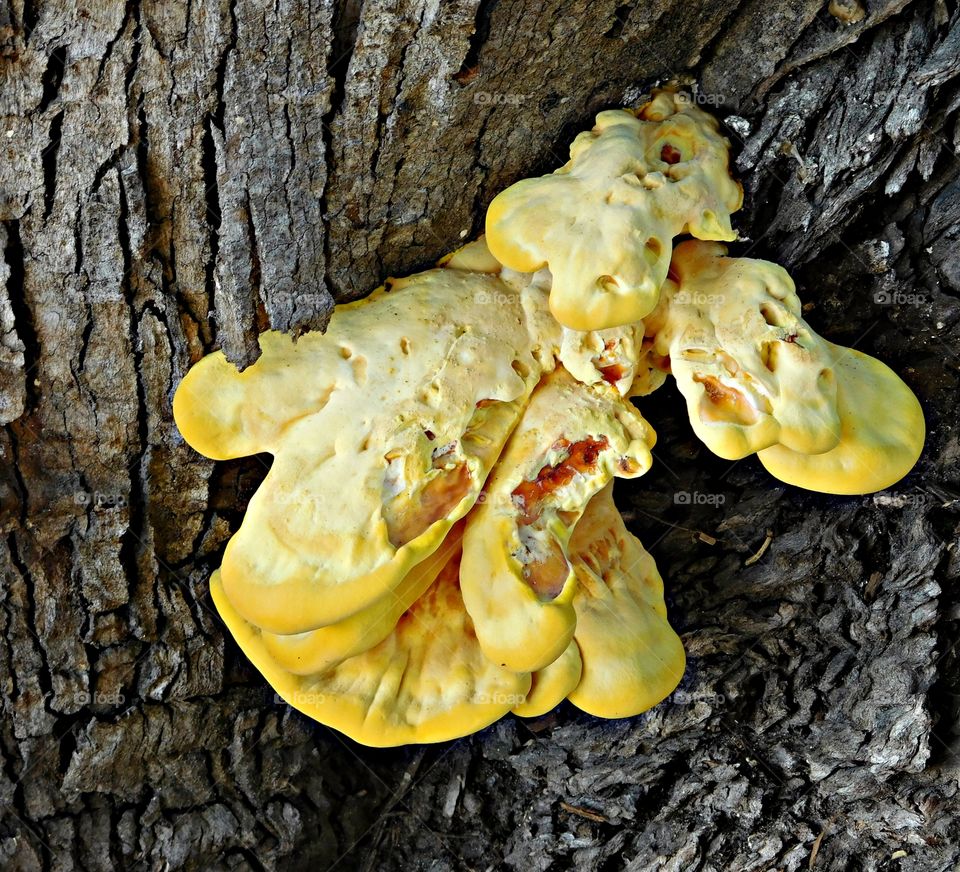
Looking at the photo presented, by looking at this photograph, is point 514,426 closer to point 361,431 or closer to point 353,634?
point 361,431

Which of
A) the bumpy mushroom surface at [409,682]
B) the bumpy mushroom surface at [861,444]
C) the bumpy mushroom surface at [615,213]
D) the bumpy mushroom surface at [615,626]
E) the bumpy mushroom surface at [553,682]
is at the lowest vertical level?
the bumpy mushroom surface at [409,682]

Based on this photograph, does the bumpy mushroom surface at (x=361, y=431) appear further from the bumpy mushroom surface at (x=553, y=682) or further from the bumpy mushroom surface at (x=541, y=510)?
the bumpy mushroom surface at (x=553, y=682)

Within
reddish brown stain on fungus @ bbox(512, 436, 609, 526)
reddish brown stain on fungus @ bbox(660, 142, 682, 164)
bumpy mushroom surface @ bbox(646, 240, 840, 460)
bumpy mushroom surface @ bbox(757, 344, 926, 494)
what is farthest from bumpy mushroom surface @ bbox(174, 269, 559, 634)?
bumpy mushroom surface @ bbox(757, 344, 926, 494)

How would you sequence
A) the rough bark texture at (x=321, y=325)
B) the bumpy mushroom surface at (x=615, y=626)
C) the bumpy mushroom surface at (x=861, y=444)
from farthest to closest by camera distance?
the bumpy mushroom surface at (x=615, y=626)
the bumpy mushroom surface at (x=861, y=444)
the rough bark texture at (x=321, y=325)

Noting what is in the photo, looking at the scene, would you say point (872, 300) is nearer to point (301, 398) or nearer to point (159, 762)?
point (301, 398)

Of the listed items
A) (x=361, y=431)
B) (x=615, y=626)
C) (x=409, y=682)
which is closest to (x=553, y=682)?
(x=615, y=626)

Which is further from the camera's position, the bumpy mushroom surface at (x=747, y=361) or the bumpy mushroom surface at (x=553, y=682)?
the bumpy mushroom surface at (x=553, y=682)

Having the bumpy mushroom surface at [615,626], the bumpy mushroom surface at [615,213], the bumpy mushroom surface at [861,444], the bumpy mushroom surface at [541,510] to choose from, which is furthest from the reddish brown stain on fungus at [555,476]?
the bumpy mushroom surface at [861,444]
